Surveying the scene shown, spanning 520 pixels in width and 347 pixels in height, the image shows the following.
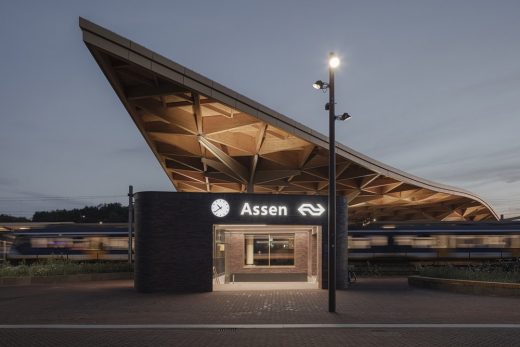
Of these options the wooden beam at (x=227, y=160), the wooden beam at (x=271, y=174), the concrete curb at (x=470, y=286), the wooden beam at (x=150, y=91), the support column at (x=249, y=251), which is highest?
the wooden beam at (x=150, y=91)

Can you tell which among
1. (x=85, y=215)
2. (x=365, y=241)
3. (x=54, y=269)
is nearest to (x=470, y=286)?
(x=365, y=241)

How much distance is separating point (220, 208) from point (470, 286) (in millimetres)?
10904

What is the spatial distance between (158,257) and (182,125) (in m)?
7.88

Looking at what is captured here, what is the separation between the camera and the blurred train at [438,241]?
34.2 metres

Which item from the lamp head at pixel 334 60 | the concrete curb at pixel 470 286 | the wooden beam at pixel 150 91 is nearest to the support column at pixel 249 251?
the concrete curb at pixel 470 286

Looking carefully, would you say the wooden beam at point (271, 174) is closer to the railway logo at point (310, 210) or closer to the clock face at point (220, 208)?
the railway logo at point (310, 210)

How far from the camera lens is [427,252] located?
113 ft

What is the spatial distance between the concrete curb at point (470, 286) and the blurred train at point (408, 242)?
1190 centimetres

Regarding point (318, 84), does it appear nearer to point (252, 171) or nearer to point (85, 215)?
point (252, 171)

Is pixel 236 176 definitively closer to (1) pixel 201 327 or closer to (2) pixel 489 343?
(1) pixel 201 327

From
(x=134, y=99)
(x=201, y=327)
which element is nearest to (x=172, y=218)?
(x=134, y=99)

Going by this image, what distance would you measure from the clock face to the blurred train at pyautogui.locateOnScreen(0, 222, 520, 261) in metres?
16.4

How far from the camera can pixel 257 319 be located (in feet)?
42.7

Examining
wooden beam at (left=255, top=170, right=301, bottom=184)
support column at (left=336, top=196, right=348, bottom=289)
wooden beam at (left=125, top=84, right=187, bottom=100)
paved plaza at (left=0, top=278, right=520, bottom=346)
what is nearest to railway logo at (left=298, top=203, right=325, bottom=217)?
support column at (left=336, top=196, right=348, bottom=289)
